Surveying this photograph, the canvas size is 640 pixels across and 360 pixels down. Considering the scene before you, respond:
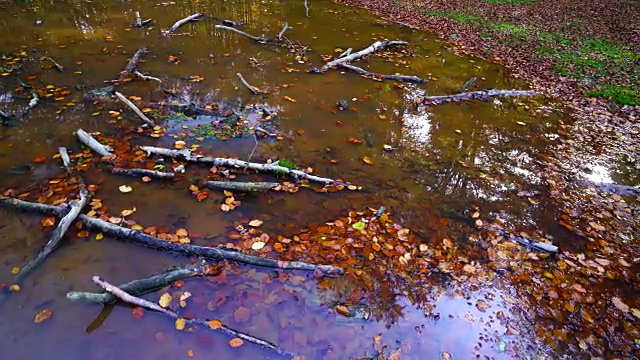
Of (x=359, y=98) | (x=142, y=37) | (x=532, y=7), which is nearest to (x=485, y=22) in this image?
(x=532, y=7)

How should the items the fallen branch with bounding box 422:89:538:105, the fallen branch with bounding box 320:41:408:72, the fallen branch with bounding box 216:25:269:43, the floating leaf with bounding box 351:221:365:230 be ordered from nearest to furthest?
1. the floating leaf with bounding box 351:221:365:230
2. the fallen branch with bounding box 422:89:538:105
3. the fallen branch with bounding box 320:41:408:72
4. the fallen branch with bounding box 216:25:269:43

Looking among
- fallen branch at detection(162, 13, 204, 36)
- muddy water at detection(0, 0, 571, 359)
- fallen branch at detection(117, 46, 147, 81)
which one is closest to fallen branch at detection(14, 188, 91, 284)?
muddy water at detection(0, 0, 571, 359)

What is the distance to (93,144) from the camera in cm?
572

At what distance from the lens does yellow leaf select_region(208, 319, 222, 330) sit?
344 cm

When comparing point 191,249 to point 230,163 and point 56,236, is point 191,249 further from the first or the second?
point 230,163

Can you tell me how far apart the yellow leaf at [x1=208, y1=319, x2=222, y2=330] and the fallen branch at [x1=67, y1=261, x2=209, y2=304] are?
1.90ft

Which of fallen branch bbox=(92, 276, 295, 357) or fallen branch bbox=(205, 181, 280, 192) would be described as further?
fallen branch bbox=(205, 181, 280, 192)

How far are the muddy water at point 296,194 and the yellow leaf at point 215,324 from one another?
6 cm

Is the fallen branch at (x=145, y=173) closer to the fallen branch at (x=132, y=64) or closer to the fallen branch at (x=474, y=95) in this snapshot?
the fallen branch at (x=132, y=64)

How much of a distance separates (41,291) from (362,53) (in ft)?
29.0

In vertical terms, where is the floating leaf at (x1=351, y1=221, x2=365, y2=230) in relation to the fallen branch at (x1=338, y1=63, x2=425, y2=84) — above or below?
above

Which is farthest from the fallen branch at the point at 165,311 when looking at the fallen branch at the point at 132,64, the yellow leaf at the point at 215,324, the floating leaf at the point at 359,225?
the fallen branch at the point at 132,64

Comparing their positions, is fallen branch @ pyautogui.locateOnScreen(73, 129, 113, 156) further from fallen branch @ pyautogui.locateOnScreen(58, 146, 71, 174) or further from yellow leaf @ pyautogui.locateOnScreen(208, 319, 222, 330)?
yellow leaf @ pyautogui.locateOnScreen(208, 319, 222, 330)

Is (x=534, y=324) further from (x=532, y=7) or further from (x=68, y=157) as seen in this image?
(x=532, y=7)
